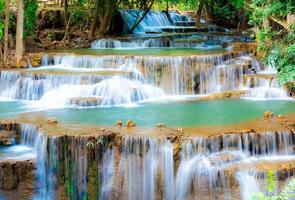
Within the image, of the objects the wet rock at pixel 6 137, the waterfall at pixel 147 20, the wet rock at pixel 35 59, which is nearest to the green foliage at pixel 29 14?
the wet rock at pixel 35 59

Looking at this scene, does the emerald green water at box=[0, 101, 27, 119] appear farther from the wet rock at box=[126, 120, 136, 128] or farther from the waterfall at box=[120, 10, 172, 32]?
the waterfall at box=[120, 10, 172, 32]

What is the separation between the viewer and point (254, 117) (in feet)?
38.9

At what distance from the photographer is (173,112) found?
1273 centimetres

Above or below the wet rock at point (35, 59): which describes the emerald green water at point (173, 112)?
below

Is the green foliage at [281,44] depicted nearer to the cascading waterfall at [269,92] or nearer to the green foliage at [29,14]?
the cascading waterfall at [269,92]

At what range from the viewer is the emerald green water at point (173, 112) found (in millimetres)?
11664

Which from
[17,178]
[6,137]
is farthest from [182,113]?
[17,178]

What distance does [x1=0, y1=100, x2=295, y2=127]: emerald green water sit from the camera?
11664 mm

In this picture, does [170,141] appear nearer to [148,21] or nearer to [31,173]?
[31,173]

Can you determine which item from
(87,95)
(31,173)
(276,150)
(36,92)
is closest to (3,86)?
(36,92)

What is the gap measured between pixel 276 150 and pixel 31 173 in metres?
4.33

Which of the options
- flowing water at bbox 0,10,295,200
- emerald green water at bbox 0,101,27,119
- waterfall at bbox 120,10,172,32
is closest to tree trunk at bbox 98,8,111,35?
waterfall at bbox 120,10,172,32

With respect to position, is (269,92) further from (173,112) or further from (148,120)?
(148,120)

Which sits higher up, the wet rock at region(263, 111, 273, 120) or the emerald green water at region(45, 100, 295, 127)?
the wet rock at region(263, 111, 273, 120)
